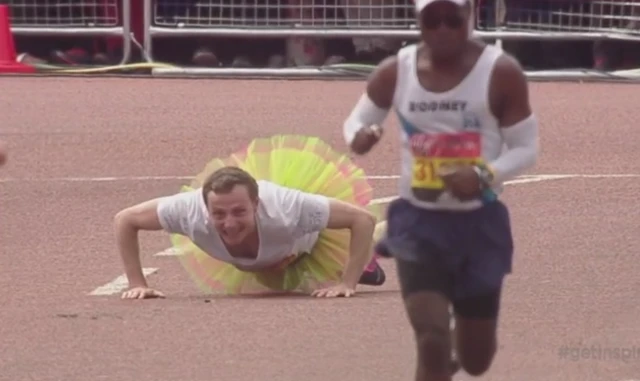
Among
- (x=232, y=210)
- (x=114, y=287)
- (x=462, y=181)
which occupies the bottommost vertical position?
(x=114, y=287)

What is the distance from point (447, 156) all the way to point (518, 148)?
235 mm

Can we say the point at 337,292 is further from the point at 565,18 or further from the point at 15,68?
the point at 15,68

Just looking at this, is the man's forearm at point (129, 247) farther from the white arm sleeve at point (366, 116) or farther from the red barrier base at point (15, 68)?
the red barrier base at point (15, 68)

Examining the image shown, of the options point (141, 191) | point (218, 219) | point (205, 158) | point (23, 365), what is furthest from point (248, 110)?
point (23, 365)

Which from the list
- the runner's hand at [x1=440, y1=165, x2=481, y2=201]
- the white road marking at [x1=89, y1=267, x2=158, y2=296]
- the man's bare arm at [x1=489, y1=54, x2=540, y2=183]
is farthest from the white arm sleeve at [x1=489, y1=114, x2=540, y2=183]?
the white road marking at [x1=89, y1=267, x2=158, y2=296]

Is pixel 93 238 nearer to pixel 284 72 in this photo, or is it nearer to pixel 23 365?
pixel 23 365

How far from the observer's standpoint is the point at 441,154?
19.4ft

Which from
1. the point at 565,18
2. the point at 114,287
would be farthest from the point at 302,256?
the point at 565,18

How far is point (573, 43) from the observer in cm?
1731

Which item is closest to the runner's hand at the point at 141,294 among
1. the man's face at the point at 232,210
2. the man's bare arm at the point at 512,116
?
the man's face at the point at 232,210

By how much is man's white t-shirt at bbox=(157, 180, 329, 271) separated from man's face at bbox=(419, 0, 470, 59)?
271 cm

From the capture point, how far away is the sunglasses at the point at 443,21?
589 centimetres

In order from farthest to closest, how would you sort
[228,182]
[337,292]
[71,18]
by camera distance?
1. [71,18]
2. [337,292]
3. [228,182]

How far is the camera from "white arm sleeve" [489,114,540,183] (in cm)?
593
